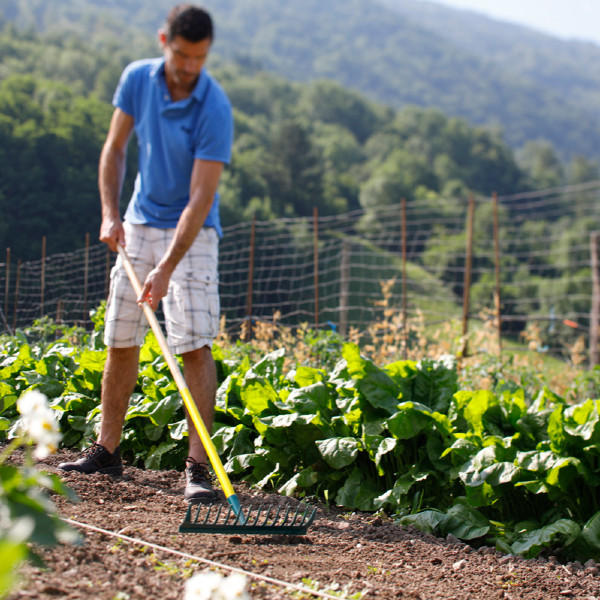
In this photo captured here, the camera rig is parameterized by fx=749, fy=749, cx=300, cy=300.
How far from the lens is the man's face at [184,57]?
2719 mm

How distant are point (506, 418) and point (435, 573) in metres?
1.04

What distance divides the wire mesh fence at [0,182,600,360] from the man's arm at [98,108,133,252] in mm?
2911

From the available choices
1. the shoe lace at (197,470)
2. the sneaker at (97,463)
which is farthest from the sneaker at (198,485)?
the sneaker at (97,463)

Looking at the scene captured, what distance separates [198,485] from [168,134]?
1372 millimetres

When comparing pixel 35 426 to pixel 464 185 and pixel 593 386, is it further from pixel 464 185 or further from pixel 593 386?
pixel 464 185

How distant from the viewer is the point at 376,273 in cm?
2841

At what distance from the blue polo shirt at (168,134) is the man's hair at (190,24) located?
245mm

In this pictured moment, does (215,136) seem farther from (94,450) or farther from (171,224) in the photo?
(94,450)

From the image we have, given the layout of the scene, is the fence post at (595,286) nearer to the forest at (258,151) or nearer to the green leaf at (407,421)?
the green leaf at (407,421)

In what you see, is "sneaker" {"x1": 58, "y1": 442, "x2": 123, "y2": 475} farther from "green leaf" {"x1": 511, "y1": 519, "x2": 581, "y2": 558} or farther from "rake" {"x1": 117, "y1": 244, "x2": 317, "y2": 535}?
"green leaf" {"x1": 511, "y1": 519, "x2": 581, "y2": 558}

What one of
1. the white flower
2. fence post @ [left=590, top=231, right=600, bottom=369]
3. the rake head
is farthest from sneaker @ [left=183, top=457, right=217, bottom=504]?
fence post @ [left=590, top=231, right=600, bottom=369]

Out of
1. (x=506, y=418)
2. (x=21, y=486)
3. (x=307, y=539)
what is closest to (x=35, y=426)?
(x=21, y=486)

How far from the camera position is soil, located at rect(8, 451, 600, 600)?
173cm

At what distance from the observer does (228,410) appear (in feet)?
10.8
